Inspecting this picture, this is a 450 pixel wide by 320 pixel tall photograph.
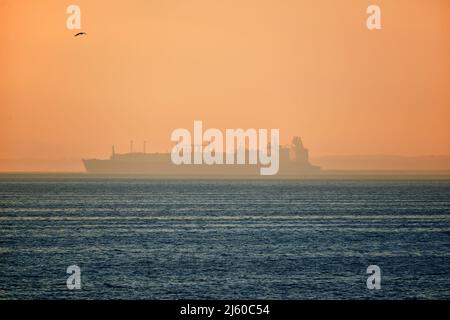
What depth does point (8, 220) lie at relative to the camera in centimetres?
6556

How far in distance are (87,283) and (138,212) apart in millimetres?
46735

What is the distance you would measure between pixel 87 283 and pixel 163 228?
25.6 m

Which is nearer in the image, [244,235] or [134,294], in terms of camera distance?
[134,294]

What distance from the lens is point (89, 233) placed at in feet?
171
